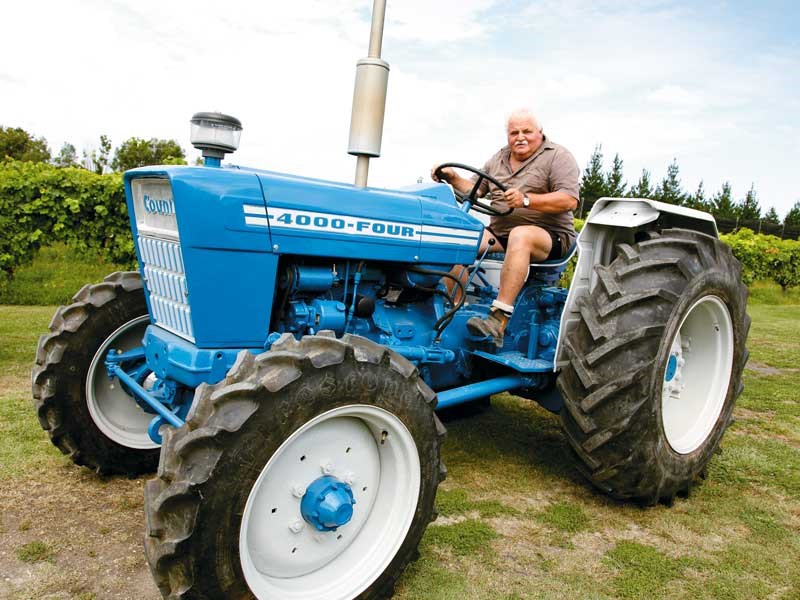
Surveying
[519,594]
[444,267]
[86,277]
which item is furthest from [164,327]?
[86,277]

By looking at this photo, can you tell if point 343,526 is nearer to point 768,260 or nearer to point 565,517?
point 565,517

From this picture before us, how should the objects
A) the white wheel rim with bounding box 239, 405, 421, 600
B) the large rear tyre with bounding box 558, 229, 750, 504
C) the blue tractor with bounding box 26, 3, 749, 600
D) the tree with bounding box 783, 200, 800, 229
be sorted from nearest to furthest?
the blue tractor with bounding box 26, 3, 749, 600
the white wheel rim with bounding box 239, 405, 421, 600
the large rear tyre with bounding box 558, 229, 750, 504
the tree with bounding box 783, 200, 800, 229

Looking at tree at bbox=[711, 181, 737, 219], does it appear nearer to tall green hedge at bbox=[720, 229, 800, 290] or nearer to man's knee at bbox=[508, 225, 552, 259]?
tall green hedge at bbox=[720, 229, 800, 290]

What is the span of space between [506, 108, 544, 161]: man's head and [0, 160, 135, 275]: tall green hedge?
649 cm

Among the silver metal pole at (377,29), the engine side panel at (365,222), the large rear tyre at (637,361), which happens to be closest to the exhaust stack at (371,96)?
the silver metal pole at (377,29)

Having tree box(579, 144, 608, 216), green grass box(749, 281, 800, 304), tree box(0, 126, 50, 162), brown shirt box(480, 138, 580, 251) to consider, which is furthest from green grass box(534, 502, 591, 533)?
tree box(579, 144, 608, 216)

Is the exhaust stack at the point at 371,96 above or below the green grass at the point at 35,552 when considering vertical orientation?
above

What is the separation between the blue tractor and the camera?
7.14 ft

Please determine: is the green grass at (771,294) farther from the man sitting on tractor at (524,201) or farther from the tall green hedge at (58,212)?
the tall green hedge at (58,212)

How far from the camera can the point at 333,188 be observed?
9.60 feet

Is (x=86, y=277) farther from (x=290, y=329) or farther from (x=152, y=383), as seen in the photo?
(x=290, y=329)

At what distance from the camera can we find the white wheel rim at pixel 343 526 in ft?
7.63

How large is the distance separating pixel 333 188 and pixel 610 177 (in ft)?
198

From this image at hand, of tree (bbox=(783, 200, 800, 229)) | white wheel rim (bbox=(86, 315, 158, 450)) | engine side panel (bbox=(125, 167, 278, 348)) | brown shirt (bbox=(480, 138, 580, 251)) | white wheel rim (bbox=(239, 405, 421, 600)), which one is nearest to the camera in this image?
white wheel rim (bbox=(239, 405, 421, 600))
